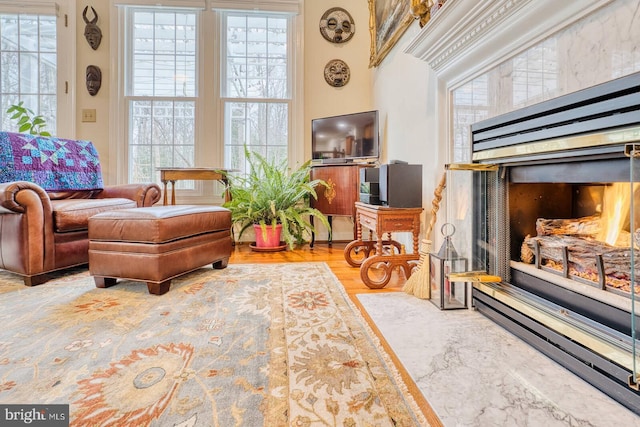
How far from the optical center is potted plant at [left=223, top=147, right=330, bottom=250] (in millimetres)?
2986

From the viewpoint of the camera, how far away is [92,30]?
3229mm

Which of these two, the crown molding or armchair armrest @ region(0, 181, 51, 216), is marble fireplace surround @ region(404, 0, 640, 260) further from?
armchair armrest @ region(0, 181, 51, 216)

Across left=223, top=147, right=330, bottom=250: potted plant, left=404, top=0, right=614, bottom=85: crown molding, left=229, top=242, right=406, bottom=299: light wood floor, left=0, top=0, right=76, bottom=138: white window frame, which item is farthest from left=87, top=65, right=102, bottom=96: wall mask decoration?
left=404, top=0, right=614, bottom=85: crown molding

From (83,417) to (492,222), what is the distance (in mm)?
1516

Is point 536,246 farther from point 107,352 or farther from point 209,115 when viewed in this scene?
point 209,115

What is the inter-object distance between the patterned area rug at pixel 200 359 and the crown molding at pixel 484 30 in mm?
1198

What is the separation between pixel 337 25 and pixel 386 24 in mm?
905

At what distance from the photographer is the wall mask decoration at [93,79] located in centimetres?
323

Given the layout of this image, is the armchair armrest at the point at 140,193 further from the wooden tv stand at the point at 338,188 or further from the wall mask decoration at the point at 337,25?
the wall mask decoration at the point at 337,25

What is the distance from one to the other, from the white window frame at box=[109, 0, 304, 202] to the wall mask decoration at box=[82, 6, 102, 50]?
0.13 metres

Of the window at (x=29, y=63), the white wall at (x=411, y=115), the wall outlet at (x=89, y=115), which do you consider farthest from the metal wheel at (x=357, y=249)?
the window at (x=29, y=63)

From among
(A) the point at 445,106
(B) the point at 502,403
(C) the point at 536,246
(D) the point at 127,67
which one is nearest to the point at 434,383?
(B) the point at 502,403

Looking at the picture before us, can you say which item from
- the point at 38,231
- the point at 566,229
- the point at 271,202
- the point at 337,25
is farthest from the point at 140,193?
the point at 566,229

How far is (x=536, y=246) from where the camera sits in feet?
4.14
